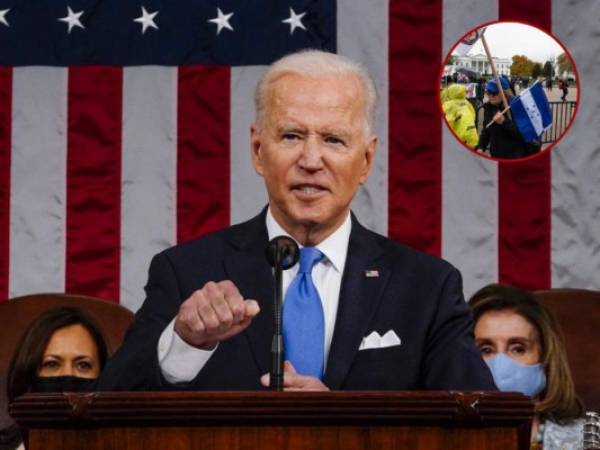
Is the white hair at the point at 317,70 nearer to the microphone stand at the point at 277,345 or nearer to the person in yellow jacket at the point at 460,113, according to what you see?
the microphone stand at the point at 277,345

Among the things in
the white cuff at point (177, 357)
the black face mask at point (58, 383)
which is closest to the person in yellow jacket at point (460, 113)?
the black face mask at point (58, 383)

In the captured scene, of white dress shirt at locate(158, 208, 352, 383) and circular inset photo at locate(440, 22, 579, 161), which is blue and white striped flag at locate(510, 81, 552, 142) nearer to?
circular inset photo at locate(440, 22, 579, 161)

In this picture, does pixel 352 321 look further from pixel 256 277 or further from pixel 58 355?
pixel 58 355

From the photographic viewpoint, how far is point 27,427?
214 cm

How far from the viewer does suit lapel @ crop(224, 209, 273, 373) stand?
2881 mm

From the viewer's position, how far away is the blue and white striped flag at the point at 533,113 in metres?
5.23

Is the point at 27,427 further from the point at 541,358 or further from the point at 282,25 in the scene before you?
the point at 282,25

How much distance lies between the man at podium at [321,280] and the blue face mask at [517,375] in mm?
1254

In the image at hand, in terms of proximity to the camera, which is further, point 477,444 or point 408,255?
point 408,255

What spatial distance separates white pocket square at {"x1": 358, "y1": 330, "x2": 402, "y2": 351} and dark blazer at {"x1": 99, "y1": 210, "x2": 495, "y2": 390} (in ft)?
0.03

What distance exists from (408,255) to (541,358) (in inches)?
54.2

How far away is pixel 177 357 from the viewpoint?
8.53ft

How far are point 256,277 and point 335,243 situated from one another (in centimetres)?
20

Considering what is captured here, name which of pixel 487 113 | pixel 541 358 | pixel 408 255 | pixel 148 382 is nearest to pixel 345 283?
pixel 408 255
